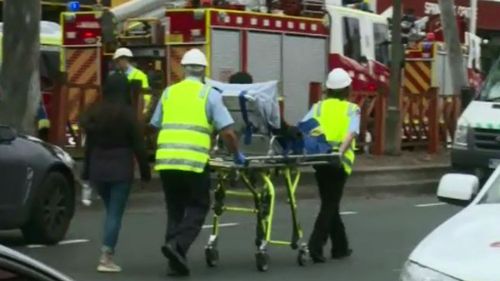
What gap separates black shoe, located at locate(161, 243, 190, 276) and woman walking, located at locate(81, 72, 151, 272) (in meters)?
0.65

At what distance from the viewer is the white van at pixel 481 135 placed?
17.0 meters

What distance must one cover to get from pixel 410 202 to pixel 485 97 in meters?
2.06

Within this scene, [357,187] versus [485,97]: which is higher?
[485,97]

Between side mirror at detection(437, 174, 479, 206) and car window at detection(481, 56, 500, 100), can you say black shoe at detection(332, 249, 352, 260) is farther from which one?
car window at detection(481, 56, 500, 100)

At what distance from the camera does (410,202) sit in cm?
1847

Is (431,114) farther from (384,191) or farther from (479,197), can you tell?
(479,197)

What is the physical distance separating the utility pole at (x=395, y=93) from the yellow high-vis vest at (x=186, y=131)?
1221cm

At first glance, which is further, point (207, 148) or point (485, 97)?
point (485, 97)

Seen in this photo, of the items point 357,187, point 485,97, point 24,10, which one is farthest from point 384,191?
point 24,10

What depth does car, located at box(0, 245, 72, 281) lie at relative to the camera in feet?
11.9

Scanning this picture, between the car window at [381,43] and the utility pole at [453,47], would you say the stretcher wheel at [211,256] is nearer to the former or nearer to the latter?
the car window at [381,43]

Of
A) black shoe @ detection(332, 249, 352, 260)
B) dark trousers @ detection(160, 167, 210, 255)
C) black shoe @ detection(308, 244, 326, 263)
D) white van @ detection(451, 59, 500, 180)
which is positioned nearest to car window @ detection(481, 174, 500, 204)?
dark trousers @ detection(160, 167, 210, 255)

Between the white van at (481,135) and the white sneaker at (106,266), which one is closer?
the white sneaker at (106,266)

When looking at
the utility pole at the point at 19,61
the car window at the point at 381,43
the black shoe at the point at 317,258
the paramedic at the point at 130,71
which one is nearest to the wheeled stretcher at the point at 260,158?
the black shoe at the point at 317,258
